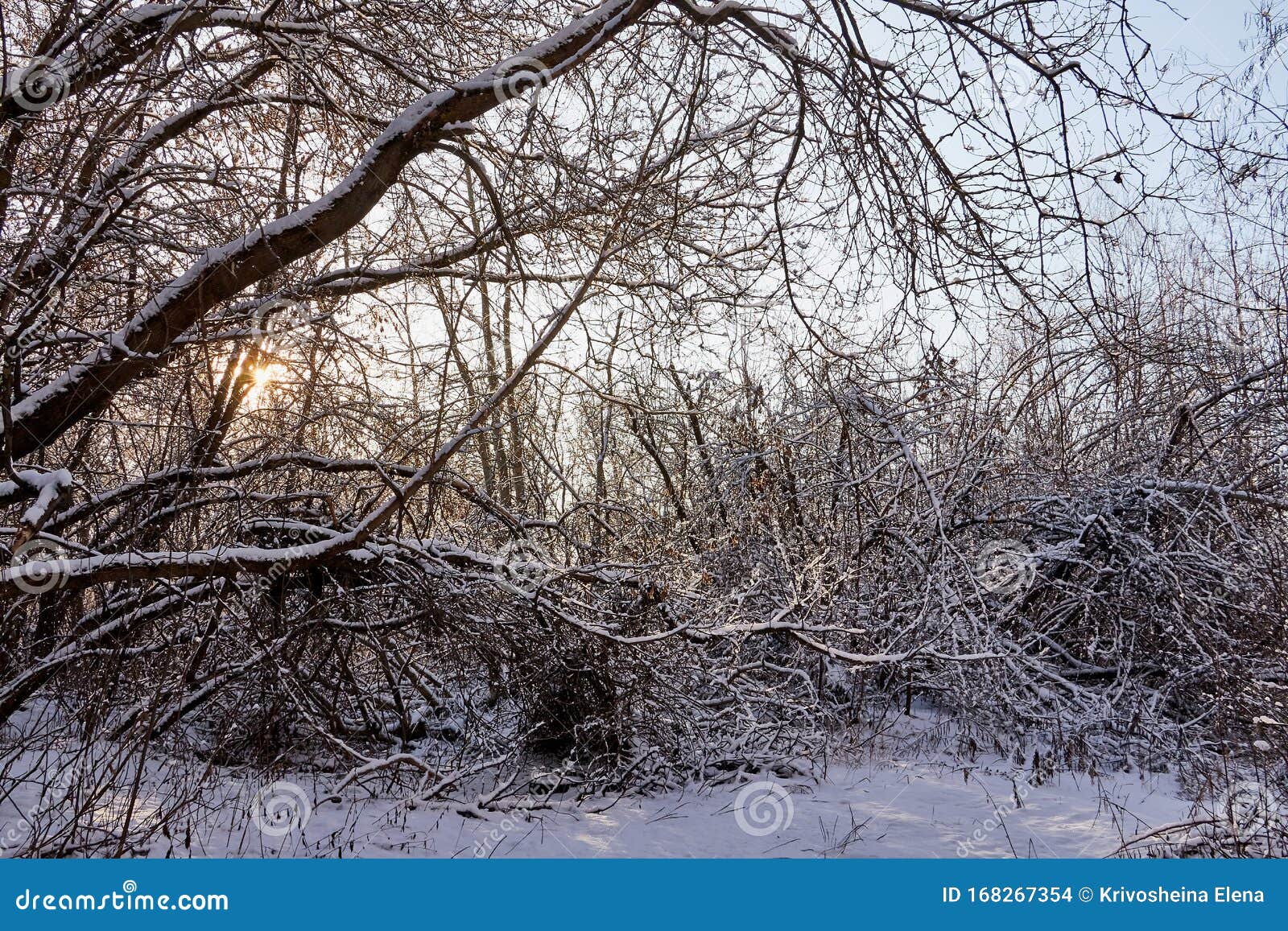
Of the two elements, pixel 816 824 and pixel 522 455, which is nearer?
pixel 816 824

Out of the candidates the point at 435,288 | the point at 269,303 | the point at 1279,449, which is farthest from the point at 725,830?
the point at 1279,449

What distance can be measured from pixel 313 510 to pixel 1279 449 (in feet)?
23.7

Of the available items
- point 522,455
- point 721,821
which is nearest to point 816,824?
point 721,821

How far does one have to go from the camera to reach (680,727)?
5527 millimetres

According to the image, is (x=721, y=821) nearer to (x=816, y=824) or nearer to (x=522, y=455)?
(x=816, y=824)

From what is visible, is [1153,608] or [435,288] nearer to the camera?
[435,288]

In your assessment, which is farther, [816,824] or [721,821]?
[721,821]

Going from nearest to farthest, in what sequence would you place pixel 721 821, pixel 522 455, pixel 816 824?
pixel 816 824 → pixel 721 821 → pixel 522 455

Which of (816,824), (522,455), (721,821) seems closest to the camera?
(816,824)

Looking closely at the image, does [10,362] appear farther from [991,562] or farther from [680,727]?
[991,562]

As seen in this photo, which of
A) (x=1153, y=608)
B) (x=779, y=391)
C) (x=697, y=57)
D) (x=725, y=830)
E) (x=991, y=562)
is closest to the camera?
(x=725, y=830)

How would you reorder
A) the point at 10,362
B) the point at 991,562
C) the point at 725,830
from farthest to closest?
the point at 991,562, the point at 725,830, the point at 10,362

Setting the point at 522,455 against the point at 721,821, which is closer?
the point at 721,821

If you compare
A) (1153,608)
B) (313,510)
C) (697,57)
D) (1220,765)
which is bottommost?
(1220,765)
